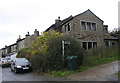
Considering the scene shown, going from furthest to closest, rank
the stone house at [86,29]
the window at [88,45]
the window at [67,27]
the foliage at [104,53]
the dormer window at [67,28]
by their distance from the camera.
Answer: the window at [67,27] → the dormer window at [67,28] → the window at [88,45] → the stone house at [86,29] → the foliage at [104,53]

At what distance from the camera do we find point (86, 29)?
2183 cm

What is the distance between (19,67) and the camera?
14.2m

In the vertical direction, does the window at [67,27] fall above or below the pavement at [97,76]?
above

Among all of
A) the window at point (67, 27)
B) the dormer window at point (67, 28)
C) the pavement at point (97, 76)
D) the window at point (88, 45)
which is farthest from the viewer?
the window at point (67, 27)

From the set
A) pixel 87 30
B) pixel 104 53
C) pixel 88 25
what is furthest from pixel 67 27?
pixel 104 53

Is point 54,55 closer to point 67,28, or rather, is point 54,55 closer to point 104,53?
point 104,53

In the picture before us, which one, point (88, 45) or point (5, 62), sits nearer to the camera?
point (88, 45)

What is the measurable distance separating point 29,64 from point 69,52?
5074 millimetres

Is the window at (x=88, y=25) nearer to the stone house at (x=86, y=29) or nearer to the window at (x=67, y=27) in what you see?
the stone house at (x=86, y=29)

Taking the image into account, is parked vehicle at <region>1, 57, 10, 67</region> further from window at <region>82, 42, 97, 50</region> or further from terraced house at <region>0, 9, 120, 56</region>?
window at <region>82, 42, 97, 50</region>

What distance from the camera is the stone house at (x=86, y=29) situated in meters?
21.1

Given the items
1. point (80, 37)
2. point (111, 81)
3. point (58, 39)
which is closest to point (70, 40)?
point (58, 39)

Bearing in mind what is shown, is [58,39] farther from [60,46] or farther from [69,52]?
[69,52]

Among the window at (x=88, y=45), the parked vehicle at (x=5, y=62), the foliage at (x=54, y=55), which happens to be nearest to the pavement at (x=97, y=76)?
the foliage at (x=54, y=55)
